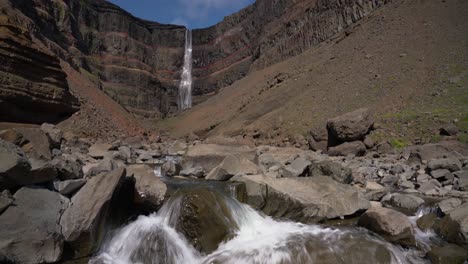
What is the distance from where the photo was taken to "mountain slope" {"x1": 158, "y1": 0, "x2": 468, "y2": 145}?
20047 mm

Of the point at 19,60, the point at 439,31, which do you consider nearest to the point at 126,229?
the point at 19,60

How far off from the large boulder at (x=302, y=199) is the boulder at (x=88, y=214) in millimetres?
3695

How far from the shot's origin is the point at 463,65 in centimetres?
2230

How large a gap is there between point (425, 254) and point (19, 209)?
7.93m

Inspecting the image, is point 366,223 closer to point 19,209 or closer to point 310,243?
point 310,243

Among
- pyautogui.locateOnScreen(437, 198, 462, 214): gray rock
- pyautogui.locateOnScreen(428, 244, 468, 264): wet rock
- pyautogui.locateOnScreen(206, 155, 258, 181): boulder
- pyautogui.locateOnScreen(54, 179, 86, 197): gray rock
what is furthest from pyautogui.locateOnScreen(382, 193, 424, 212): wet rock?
pyautogui.locateOnScreen(54, 179, 86, 197): gray rock

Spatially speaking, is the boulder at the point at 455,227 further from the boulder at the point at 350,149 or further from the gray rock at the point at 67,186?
the boulder at the point at 350,149

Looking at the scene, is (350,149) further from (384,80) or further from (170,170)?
(170,170)

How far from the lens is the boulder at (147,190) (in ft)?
24.8

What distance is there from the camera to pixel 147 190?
7.69 meters

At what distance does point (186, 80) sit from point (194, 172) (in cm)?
→ 7160

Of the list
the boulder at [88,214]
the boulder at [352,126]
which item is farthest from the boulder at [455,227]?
the boulder at [352,126]

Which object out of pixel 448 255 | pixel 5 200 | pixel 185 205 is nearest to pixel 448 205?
pixel 448 255

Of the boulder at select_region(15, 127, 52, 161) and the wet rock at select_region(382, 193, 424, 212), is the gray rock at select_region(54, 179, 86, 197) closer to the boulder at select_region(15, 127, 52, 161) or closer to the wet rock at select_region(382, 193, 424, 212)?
the boulder at select_region(15, 127, 52, 161)
